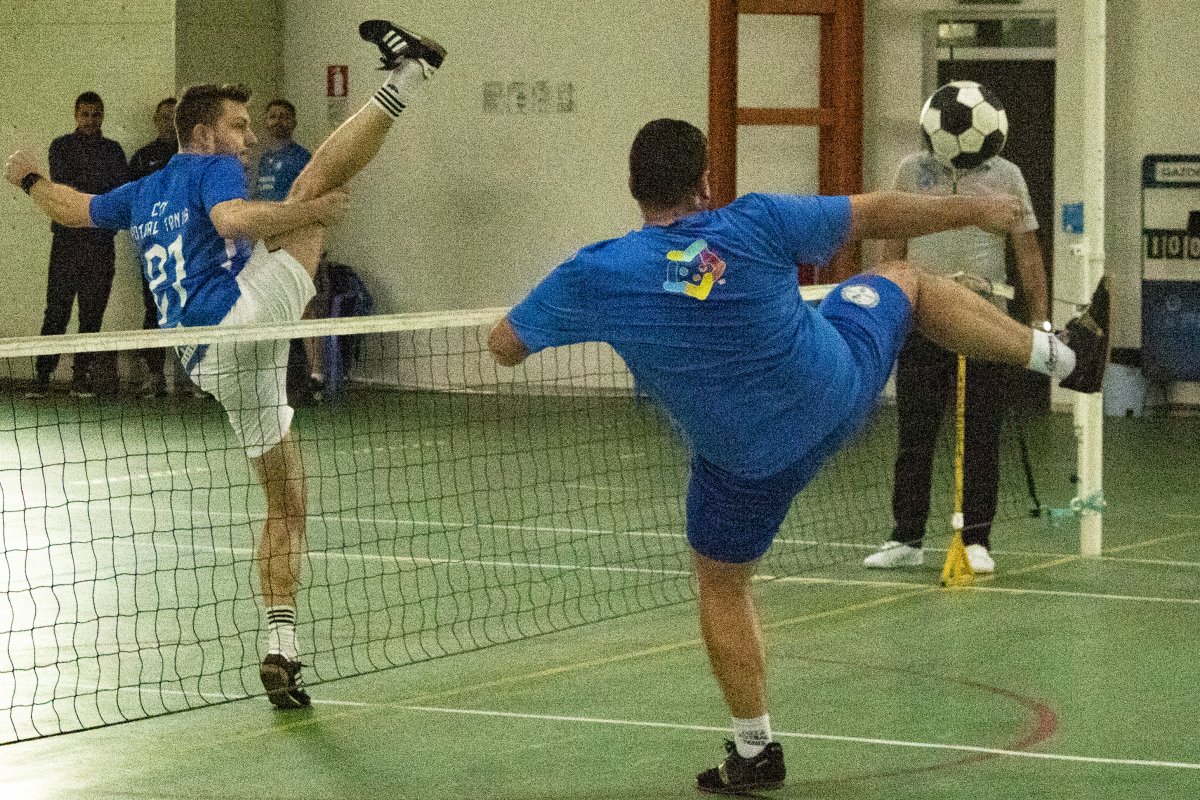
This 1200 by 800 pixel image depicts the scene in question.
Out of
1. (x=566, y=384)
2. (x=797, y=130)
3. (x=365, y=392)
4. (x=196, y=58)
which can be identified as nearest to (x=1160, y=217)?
(x=797, y=130)

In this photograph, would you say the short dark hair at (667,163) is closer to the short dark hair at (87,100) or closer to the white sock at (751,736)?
the white sock at (751,736)

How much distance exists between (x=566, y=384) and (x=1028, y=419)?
4091mm

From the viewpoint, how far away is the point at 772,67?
17219 mm

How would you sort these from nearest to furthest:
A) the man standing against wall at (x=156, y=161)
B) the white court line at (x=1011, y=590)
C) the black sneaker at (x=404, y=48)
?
the black sneaker at (x=404, y=48) → the white court line at (x=1011, y=590) → the man standing against wall at (x=156, y=161)

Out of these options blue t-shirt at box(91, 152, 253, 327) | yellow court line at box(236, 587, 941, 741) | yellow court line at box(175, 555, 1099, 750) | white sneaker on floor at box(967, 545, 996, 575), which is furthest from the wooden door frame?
blue t-shirt at box(91, 152, 253, 327)

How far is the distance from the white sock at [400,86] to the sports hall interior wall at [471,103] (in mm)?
10778

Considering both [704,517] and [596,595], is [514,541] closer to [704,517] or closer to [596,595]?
[596,595]

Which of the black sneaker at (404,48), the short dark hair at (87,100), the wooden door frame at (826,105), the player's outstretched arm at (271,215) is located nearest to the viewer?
the black sneaker at (404,48)

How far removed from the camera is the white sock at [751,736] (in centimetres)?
564

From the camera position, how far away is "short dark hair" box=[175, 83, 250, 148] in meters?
6.92

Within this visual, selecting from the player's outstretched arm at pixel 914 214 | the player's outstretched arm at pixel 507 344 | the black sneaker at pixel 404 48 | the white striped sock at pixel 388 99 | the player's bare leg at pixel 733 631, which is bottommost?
the player's bare leg at pixel 733 631

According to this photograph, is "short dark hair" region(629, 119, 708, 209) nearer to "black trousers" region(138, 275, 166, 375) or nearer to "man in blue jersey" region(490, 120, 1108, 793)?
"man in blue jersey" region(490, 120, 1108, 793)

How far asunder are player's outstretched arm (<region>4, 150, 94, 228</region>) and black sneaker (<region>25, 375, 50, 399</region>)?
9966 mm

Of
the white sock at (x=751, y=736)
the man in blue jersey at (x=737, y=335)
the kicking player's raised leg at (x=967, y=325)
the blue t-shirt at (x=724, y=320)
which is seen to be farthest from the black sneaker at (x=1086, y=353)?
the white sock at (x=751, y=736)
